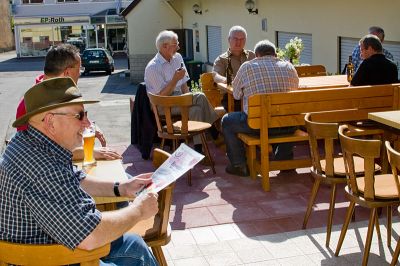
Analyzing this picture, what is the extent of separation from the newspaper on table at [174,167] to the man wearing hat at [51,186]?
1.12 feet

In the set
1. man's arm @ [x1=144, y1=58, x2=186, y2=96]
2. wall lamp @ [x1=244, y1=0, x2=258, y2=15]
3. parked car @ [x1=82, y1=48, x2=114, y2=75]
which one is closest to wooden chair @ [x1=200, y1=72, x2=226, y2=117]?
man's arm @ [x1=144, y1=58, x2=186, y2=96]

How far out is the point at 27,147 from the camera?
8.59 feet

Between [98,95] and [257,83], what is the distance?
16.3 m

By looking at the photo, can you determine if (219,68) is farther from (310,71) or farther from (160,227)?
(160,227)

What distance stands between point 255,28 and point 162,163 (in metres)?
12.9

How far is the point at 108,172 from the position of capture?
3783 mm

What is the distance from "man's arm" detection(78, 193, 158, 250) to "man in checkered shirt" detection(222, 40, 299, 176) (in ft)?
11.7

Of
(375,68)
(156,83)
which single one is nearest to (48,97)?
(375,68)

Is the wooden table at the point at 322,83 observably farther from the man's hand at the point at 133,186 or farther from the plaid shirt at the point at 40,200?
the plaid shirt at the point at 40,200

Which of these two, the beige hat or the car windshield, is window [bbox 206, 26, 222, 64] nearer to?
the car windshield

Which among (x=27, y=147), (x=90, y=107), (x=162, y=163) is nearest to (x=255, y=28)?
(x=90, y=107)

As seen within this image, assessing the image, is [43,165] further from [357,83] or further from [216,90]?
[216,90]

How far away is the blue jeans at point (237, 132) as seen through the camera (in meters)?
6.46

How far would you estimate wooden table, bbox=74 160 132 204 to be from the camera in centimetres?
340
